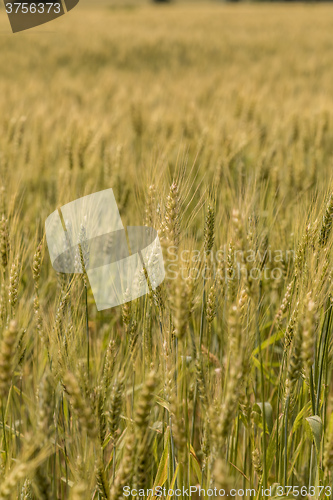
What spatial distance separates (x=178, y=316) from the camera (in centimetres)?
64

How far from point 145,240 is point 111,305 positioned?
415mm

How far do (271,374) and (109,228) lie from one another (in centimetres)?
62

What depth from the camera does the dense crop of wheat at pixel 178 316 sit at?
685 mm

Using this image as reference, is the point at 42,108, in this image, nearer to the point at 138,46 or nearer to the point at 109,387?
the point at 109,387

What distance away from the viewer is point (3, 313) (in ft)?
2.92

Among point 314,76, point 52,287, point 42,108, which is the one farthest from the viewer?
point 314,76

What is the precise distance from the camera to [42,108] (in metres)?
3.13

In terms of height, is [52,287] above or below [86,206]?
below

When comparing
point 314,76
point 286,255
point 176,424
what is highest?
point 176,424

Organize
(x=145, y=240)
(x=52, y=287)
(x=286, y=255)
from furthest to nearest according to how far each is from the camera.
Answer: (x=52, y=287) < (x=286, y=255) < (x=145, y=240)

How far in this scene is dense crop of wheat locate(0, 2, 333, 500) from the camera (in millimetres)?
685

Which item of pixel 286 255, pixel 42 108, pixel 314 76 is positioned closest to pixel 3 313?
pixel 286 255

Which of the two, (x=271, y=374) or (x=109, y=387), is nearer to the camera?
(x=109, y=387)

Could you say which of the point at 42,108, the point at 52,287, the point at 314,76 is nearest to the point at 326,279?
the point at 52,287
